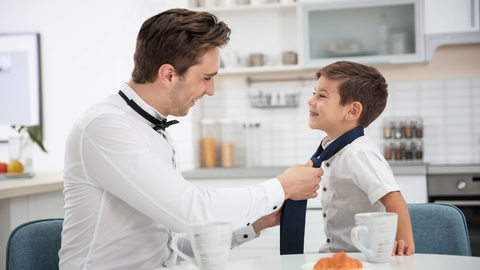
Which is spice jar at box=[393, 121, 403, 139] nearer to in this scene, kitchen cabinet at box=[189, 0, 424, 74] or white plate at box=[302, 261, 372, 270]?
kitchen cabinet at box=[189, 0, 424, 74]

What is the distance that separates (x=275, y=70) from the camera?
3281 millimetres

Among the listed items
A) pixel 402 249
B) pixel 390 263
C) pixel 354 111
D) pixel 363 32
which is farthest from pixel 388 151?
pixel 390 263

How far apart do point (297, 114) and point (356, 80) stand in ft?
6.65

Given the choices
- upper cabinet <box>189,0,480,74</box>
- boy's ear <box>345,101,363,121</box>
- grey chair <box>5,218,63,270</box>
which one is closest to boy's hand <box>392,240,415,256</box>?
boy's ear <box>345,101,363,121</box>

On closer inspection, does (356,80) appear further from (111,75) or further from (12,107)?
(12,107)

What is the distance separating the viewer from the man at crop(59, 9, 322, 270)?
38.0 inches

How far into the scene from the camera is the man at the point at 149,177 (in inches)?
38.0

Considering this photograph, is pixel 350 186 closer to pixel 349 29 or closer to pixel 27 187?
pixel 27 187

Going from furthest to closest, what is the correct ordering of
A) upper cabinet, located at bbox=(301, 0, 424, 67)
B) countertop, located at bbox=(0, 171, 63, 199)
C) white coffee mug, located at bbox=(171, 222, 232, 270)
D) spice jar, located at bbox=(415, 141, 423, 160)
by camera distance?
spice jar, located at bbox=(415, 141, 423, 160) → upper cabinet, located at bbox=(301, 0, 424, 67) → countertop, located at bbox=(0, 171, 63, 199) → white coffee mug, located at bbox=(171, 222, 232, 270)

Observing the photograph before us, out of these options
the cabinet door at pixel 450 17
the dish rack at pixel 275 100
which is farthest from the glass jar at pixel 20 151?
the cabinet door at pixel 450 17

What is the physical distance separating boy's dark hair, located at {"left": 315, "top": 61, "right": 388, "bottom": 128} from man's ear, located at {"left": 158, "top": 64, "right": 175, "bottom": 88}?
1.93ft

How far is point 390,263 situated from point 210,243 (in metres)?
0.36

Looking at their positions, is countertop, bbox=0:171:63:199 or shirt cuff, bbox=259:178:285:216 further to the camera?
countertop, bbox=0:171:63:199

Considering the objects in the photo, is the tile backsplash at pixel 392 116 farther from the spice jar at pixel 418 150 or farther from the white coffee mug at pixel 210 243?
the white coffee mug at pixel 210 243
